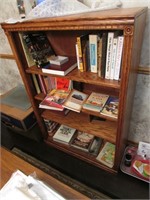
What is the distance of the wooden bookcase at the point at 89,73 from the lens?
2.17 feet

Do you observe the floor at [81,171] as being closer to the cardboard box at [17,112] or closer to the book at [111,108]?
the cardboard box at [17,112]

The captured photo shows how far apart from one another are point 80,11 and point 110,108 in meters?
0.63

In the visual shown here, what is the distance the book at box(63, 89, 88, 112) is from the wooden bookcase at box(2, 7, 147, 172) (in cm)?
11

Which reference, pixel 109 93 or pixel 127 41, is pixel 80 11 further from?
pixel 109 93

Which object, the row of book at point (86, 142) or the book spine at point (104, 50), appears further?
the row of book at point (86, 142)

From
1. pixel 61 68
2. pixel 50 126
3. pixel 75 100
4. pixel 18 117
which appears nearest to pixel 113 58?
pixel 61 68

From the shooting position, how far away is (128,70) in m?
0.73

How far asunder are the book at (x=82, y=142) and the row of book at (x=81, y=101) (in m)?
0.45

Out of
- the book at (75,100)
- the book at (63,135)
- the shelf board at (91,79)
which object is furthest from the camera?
the book at (63,135)

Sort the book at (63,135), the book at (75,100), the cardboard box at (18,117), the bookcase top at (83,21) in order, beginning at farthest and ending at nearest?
the cardboard box at (18,117) → the book at (63,135) → the book at (75,100) → the bookcase top at (83,21)

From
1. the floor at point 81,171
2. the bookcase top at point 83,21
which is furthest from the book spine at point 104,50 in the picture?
the floor at point 81,171

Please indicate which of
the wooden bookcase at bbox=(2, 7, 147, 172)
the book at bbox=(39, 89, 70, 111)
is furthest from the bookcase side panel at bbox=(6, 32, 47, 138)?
the book at bbox=(39, 89, 70, 111)

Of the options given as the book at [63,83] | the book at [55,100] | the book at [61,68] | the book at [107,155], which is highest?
the book at [61,68]

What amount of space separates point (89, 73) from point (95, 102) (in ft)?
0.79
